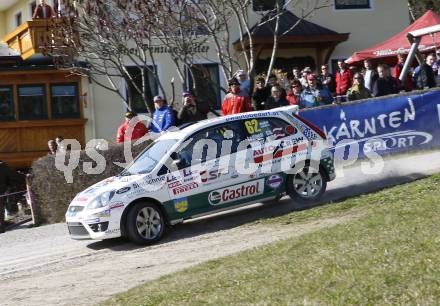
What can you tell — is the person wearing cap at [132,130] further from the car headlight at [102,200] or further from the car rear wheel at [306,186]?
the car rear wheel at [306,186]

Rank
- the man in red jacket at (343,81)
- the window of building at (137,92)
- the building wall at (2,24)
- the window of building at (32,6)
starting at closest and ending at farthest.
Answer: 1. the man in red jacket at (343,81)
2. the window of building at (137,92)
3. the window of building at (32,6)
4. the building wall at (2,24)

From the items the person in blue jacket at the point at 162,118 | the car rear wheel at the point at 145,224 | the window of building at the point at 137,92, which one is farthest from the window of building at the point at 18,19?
the car rear wheel at the point at 145,224

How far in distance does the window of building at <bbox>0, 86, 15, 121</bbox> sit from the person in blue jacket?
1133cm

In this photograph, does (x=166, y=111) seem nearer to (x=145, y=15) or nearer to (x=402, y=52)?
(x=145, y=15)

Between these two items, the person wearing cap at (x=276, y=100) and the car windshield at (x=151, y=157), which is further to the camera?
the person wearing cap at (x=276, y=100)

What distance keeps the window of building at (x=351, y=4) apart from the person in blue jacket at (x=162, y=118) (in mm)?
14482

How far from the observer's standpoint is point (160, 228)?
1302 centimetres

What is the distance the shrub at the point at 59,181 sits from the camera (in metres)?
17.0

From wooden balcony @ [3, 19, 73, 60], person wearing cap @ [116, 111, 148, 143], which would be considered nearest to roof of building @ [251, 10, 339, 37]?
wooden balcony @ [3, 19, 73, 60]

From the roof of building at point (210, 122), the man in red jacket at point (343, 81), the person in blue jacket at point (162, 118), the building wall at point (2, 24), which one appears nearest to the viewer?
the roof of building at point (210, 122)

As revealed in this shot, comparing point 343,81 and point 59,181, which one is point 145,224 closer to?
point 59,181

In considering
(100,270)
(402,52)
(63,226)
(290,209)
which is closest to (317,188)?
(290,209)

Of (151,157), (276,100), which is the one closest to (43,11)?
(276,100)

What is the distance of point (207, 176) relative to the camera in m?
13.3
